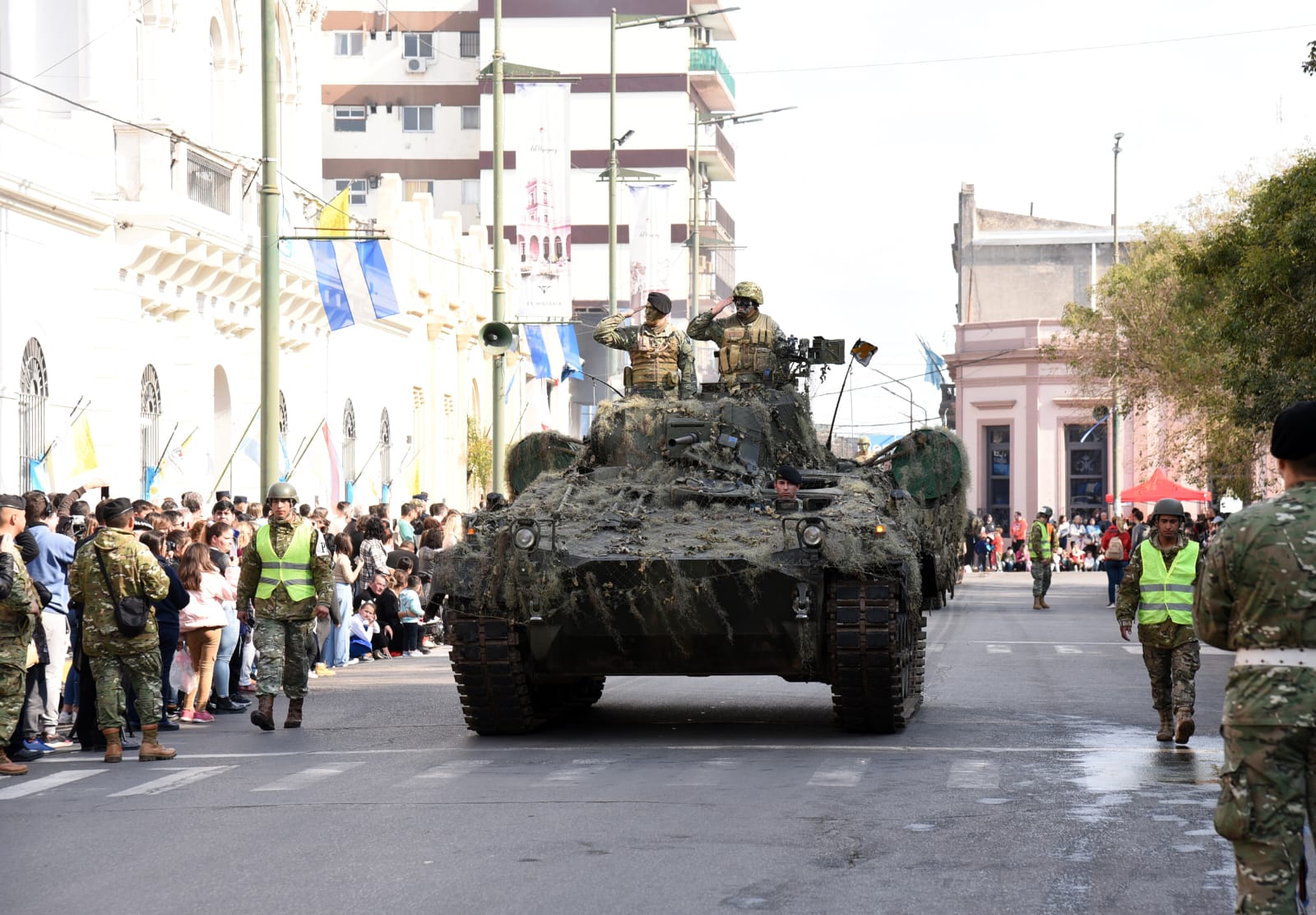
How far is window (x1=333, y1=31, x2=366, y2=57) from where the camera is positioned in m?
82.6

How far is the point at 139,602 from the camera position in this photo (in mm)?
13031

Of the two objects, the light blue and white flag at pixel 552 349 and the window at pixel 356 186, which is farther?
the window at pixel 356 186

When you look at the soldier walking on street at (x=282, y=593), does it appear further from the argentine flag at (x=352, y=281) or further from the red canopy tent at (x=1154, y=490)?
the red canopy tent at (x=1154, y=490)

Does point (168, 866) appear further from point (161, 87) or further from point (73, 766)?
point (161, 87)

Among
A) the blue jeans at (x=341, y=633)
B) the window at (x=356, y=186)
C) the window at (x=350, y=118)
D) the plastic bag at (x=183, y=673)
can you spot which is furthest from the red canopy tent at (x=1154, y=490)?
the window at (x=350, y=118)

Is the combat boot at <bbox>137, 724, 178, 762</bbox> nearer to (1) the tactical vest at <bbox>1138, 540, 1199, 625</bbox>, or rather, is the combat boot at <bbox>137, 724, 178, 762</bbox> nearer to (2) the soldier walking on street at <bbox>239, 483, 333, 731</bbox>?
(2) the soldier walking on street at <bbox>239, 483, 333, 731</bbox>

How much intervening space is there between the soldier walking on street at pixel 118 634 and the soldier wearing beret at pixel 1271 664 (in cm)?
822

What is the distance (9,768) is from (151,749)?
3.24 ft

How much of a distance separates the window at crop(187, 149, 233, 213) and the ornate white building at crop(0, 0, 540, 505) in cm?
4

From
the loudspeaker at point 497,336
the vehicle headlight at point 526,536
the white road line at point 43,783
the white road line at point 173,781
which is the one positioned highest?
the loudspeaker at point 497,336

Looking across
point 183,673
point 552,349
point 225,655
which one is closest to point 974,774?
point 183,673

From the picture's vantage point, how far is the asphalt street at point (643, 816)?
815 cm

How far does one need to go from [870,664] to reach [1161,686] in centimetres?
194

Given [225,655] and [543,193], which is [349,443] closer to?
[543,193]
